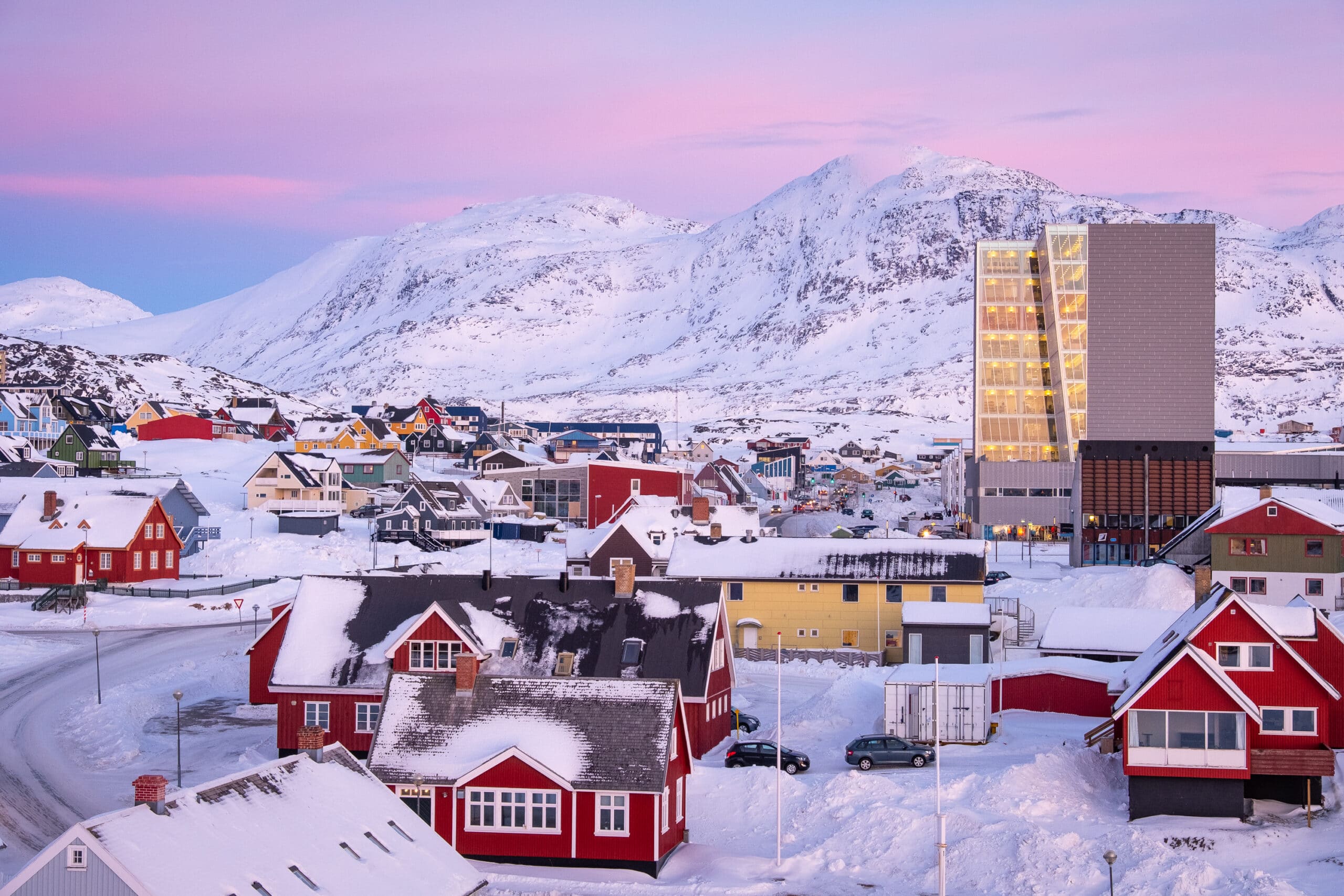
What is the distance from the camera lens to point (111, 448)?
128 m

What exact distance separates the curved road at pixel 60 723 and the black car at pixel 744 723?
692 inches

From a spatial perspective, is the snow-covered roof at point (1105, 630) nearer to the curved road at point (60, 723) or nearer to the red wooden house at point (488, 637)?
the red wooden house at point (488, 637)

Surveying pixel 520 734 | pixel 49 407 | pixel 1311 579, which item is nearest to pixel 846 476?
pixel 49 407

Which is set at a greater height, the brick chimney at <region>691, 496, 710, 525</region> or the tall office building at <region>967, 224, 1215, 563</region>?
the tall office building at <region>967, 224, 1215, 563</region>

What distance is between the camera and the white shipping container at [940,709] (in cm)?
4556

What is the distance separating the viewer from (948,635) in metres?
58.0

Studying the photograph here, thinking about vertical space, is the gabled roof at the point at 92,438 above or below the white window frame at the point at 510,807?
above

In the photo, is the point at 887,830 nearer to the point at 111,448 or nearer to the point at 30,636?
the point at 30,636

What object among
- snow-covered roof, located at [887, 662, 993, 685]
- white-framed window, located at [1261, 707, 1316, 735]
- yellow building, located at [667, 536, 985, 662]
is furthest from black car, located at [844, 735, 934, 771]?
yellow building, located at [667, 536, 985, 662]

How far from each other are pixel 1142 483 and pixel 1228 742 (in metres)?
63.4

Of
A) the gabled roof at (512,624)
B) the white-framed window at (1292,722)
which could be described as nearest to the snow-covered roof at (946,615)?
the gabled roof at (512,624)

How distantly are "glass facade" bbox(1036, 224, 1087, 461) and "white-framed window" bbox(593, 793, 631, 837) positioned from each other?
98401 millimetres

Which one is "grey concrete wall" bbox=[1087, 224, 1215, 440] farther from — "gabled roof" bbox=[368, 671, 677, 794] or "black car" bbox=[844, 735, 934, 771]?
"gabled roof" bbox=[368, 671, 677, 794]

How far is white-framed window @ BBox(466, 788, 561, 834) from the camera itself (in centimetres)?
3434
